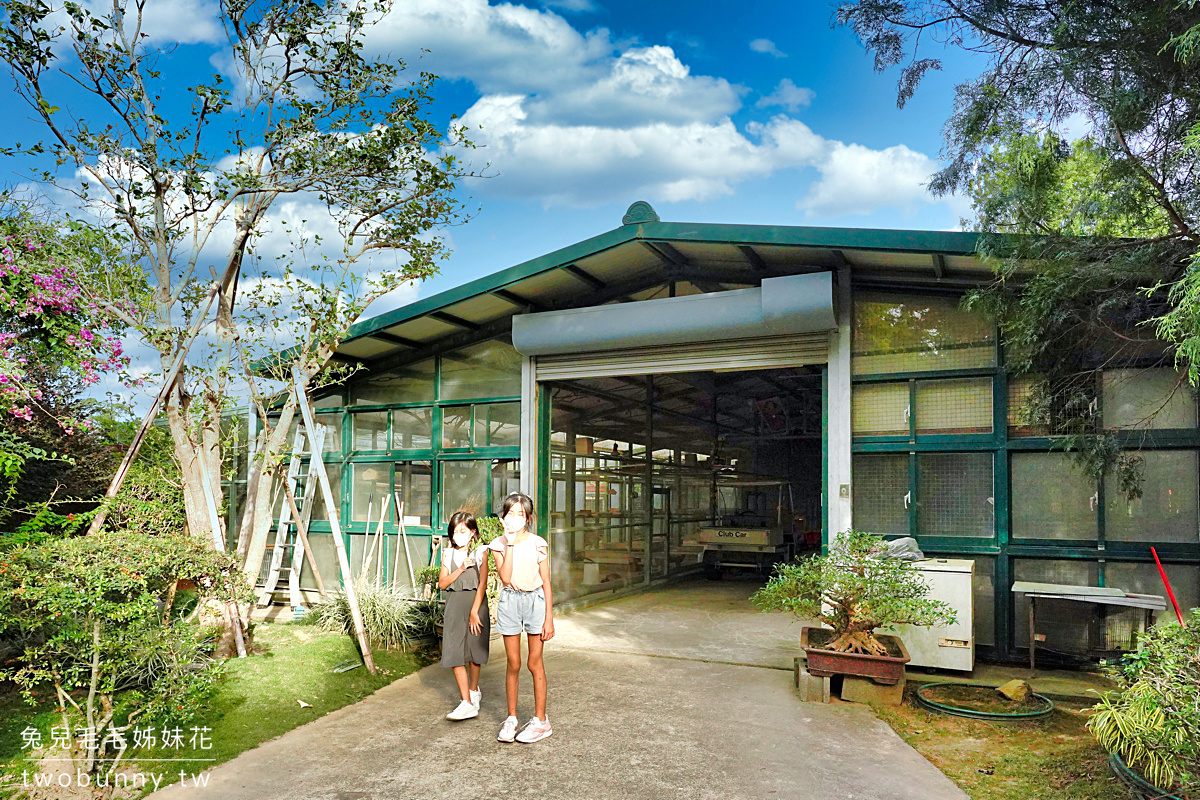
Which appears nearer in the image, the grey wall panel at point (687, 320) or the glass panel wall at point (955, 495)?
the glass panel wall at point (955, 495)

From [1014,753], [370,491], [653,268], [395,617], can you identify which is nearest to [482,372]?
[370,491]

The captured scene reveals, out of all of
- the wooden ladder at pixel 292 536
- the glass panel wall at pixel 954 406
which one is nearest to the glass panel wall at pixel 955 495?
the glass panel wall at pixel 954 406

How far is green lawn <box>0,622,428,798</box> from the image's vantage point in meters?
4.64

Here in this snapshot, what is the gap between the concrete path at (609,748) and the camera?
420 centimetres

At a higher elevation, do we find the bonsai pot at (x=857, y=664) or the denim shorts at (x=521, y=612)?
the denim shorts at (x=521, y=612)

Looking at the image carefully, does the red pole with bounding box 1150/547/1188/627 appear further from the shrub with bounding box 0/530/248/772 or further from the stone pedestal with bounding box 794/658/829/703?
the shrub with bounding box 0/530/248/772

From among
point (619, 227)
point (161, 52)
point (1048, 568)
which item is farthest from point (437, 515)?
point (1048, 568)

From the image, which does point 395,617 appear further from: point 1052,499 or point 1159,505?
point 1159,505

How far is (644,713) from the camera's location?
561 centimetres

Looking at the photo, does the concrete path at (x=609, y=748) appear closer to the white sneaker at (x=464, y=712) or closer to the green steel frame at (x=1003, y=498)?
the white sneaker at (x=464, y=712)

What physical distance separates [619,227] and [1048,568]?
499 centimetres

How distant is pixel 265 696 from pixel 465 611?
5.91ft

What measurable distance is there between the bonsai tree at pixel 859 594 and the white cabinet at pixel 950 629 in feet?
0.43

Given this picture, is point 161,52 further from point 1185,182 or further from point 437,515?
point 1185,182
